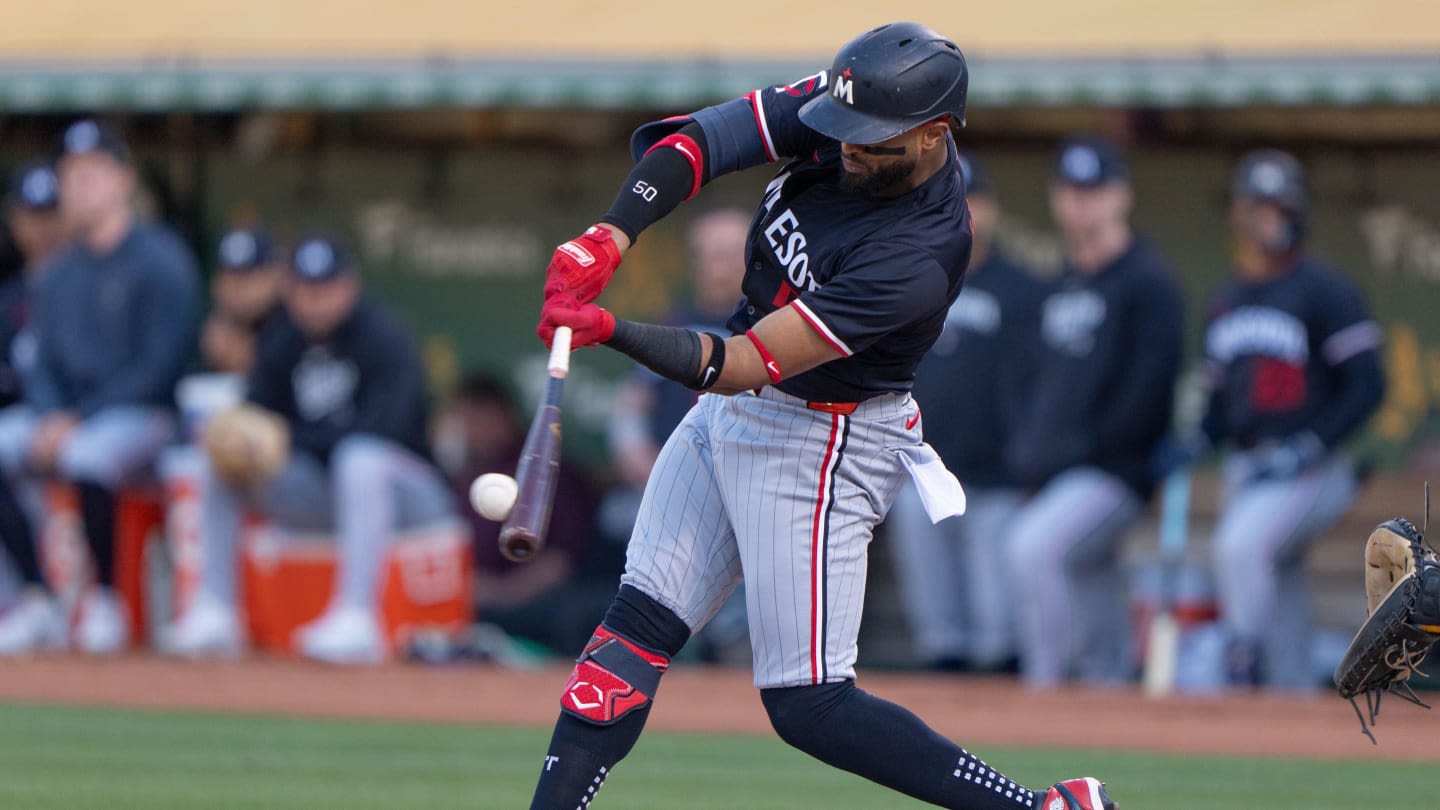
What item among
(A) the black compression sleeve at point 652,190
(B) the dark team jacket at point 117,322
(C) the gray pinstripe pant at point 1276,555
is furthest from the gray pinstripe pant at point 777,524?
(B) the dark team jacket at point 117,322

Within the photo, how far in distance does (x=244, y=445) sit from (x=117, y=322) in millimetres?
967

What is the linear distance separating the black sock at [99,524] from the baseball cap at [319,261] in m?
1.36

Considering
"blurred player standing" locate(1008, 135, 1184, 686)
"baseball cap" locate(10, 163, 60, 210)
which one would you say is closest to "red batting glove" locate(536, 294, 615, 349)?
"blurred player standing" locate(1008, 135, 1184, 686)

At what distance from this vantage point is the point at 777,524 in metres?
4.07

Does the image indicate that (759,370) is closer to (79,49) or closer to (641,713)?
(641,713)

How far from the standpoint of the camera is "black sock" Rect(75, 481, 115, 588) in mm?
9078

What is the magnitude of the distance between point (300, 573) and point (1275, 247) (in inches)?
175

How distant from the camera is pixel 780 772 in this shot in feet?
20.1

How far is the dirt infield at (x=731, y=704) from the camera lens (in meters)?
6.88

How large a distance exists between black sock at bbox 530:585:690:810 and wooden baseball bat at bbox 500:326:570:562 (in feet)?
1.55

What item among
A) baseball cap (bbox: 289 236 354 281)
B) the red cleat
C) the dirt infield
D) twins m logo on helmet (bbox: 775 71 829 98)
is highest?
twins m logo on helmet (bbox: 775 71 829 98)

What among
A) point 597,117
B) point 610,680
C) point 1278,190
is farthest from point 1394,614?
point 597,117

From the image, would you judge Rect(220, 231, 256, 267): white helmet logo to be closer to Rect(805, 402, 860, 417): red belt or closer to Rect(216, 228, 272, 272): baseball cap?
Rect(216, 228, 272, 272): baseball cap

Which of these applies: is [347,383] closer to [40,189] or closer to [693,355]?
[40,189]
